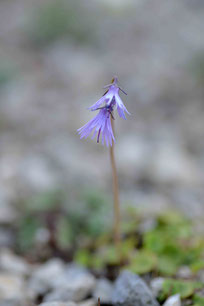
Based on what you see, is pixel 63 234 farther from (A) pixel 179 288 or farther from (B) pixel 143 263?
(A) pixel 179 288

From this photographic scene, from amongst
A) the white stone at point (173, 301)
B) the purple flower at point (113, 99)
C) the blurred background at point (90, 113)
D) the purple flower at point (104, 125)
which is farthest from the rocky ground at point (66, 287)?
the purple flower at point (113, 99)

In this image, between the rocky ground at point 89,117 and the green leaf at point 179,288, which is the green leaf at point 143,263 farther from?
the green leaf at point 179,288

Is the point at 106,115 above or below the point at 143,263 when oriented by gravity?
above

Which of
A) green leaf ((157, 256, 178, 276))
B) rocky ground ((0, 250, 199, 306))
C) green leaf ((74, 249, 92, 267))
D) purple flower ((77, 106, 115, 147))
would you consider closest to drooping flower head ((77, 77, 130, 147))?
purple flower ((77, 106, 115, 147))

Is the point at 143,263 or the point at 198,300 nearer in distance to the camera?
the point at 198,300

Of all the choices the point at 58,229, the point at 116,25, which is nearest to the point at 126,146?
the point at 58,229

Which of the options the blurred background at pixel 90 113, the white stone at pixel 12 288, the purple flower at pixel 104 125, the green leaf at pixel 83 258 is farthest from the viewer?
the blurred background at pixel 90 113

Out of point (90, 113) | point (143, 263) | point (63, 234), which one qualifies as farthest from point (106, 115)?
point (90, 113)

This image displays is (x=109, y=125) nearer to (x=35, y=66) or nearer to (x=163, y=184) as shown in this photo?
(x=163, y=184)

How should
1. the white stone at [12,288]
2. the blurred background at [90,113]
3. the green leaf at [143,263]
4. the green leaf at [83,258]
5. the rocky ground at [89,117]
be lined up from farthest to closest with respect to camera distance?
the blurred background at [90,113] < the green leaf at [83,258] < the rocky ground at [89,117] < the green leaf at [143,263] < the white stone at [12,288]

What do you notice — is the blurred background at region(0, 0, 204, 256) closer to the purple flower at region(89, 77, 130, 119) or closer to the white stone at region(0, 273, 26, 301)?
the white stone at region(0, 273, 26, 301)
